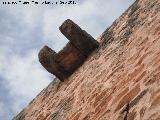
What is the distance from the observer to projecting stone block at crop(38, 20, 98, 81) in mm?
5559

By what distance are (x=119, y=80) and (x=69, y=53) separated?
1948 millimetres

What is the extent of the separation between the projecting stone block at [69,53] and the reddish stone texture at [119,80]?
146 mm

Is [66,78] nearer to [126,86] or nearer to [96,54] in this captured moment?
[96,54]

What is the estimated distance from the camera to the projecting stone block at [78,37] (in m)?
5.53

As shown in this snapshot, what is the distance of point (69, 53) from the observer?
5.68 meters

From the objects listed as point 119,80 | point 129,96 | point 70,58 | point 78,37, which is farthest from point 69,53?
point 129,96

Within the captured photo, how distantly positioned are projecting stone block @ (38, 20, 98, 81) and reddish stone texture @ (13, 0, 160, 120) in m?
0.15

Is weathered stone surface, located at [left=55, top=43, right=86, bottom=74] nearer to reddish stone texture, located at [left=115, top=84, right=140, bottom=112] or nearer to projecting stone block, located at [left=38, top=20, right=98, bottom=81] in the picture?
projecting stone block, located at [left=38, top=20, right=98, bottom=81]

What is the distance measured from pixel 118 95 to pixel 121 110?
0.33 m

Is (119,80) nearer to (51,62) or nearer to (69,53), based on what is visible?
(69,53)

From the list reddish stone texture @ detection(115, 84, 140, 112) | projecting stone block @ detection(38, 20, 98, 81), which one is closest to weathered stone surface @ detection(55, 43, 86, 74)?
projecting stone block @ detection(38, 20, 98, 81)

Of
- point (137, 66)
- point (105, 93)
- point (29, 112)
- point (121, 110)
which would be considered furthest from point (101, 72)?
point (29, 112)

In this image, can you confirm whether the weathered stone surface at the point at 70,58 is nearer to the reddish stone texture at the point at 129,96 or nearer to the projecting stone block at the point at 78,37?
the projecting stone block at the point at 78,37

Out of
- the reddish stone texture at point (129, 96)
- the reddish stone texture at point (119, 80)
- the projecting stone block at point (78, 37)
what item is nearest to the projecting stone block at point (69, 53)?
the projecting stone block at point (78, 37)
